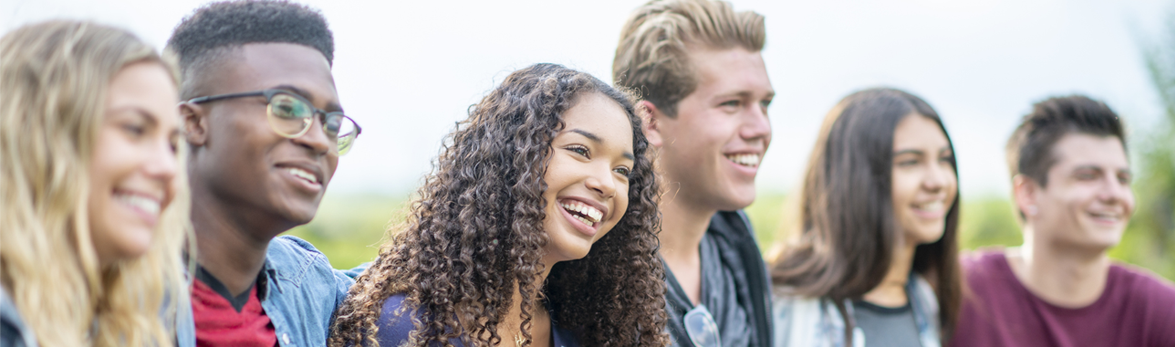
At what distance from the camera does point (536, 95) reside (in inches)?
94.0

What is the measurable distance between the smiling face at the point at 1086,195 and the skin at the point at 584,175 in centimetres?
324

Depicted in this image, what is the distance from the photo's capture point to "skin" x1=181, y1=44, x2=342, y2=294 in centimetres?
185

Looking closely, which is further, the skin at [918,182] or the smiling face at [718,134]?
the skin at [918,182]

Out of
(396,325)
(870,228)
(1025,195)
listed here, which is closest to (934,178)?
(870,228)

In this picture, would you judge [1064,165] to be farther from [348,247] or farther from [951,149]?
[348,247]

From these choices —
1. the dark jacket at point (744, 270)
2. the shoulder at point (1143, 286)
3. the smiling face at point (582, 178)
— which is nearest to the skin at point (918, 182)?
the dark jacket at point (744, 270)

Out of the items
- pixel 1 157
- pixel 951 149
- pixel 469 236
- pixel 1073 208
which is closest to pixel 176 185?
pixel 1 157

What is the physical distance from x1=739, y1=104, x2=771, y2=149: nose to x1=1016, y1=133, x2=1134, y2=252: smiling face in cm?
216

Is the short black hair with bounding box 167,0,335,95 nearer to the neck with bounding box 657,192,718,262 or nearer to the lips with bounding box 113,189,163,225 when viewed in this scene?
the lips with bounding box 113,189,163,225

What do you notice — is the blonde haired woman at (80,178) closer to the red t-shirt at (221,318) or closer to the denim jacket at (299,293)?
the red t-shirt at (221,318)

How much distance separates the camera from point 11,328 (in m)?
1.35

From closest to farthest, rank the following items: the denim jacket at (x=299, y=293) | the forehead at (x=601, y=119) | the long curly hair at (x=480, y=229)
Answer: the denim jacket at (x=299, y=293) → the long curly hair at (x=480, y=229) → the forehead at (x=601, y=119)

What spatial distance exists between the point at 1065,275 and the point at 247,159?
4440mm

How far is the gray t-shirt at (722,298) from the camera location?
3.38 meters
